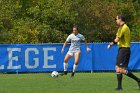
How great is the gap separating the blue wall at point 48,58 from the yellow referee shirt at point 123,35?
8945 mm

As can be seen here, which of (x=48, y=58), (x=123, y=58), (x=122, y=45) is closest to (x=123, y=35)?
(x=122, y=45)

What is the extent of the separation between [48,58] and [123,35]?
9.17 m

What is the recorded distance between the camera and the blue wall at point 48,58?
68.6 ft

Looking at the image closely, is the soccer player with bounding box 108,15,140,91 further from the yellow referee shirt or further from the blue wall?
the blue wall

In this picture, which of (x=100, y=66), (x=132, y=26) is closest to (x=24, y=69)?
(x=100, y=66)

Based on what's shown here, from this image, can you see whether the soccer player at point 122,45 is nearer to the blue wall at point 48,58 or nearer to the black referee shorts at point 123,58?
the black referee shorts at point 123,58

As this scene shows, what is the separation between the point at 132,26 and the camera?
4356 centimetres

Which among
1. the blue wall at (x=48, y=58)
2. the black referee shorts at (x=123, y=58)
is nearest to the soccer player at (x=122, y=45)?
the black referee shorts at (x=123, y=58)

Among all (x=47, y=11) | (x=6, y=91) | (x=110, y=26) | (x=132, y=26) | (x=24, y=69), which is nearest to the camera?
(x=6, y=91)

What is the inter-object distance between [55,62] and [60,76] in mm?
3931

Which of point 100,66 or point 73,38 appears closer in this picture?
point 73,38

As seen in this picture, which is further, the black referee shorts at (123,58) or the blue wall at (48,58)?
the blue wall at (48,58)

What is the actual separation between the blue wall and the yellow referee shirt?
8945mm

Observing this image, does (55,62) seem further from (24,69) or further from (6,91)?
(6,91)
